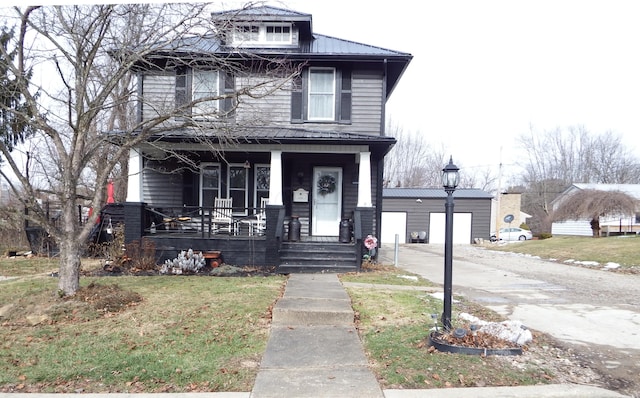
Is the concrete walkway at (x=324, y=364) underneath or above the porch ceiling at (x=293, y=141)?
underneath

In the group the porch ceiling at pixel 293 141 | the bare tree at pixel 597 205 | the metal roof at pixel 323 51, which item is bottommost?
the bare tree at pixel 597 205

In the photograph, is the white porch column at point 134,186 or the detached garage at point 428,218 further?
the detached garage at point 428,218

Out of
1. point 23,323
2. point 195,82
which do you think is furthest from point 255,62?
point 23,323

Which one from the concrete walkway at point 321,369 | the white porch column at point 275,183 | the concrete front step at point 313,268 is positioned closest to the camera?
the concrete walkway at point 321,369

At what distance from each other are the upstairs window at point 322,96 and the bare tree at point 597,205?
58.2 ft

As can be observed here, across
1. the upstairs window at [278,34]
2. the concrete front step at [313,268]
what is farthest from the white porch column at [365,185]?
the upstairs window at [278,34]

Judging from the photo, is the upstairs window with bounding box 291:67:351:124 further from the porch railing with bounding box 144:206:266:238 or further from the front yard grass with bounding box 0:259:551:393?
the front yard grass with bounding box 0:259:551:393

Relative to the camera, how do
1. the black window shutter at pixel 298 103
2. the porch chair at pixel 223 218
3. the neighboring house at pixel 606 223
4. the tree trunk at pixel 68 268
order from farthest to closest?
the neighboring house at pixel 606 223 < the black window shutter at pixel 298 103 < the porch chair at pixel 223 218 < the tree trunk at pixel 68 268

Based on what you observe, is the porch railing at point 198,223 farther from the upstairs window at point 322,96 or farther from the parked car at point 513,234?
the parked car at point 513,234

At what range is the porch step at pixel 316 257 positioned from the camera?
9484mm

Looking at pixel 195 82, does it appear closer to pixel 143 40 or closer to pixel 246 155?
pixel 246 155

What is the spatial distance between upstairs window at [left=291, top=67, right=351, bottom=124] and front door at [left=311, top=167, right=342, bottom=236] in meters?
1.67

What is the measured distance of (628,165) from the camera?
4753 cm

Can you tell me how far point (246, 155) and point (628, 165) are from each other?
179 feet
